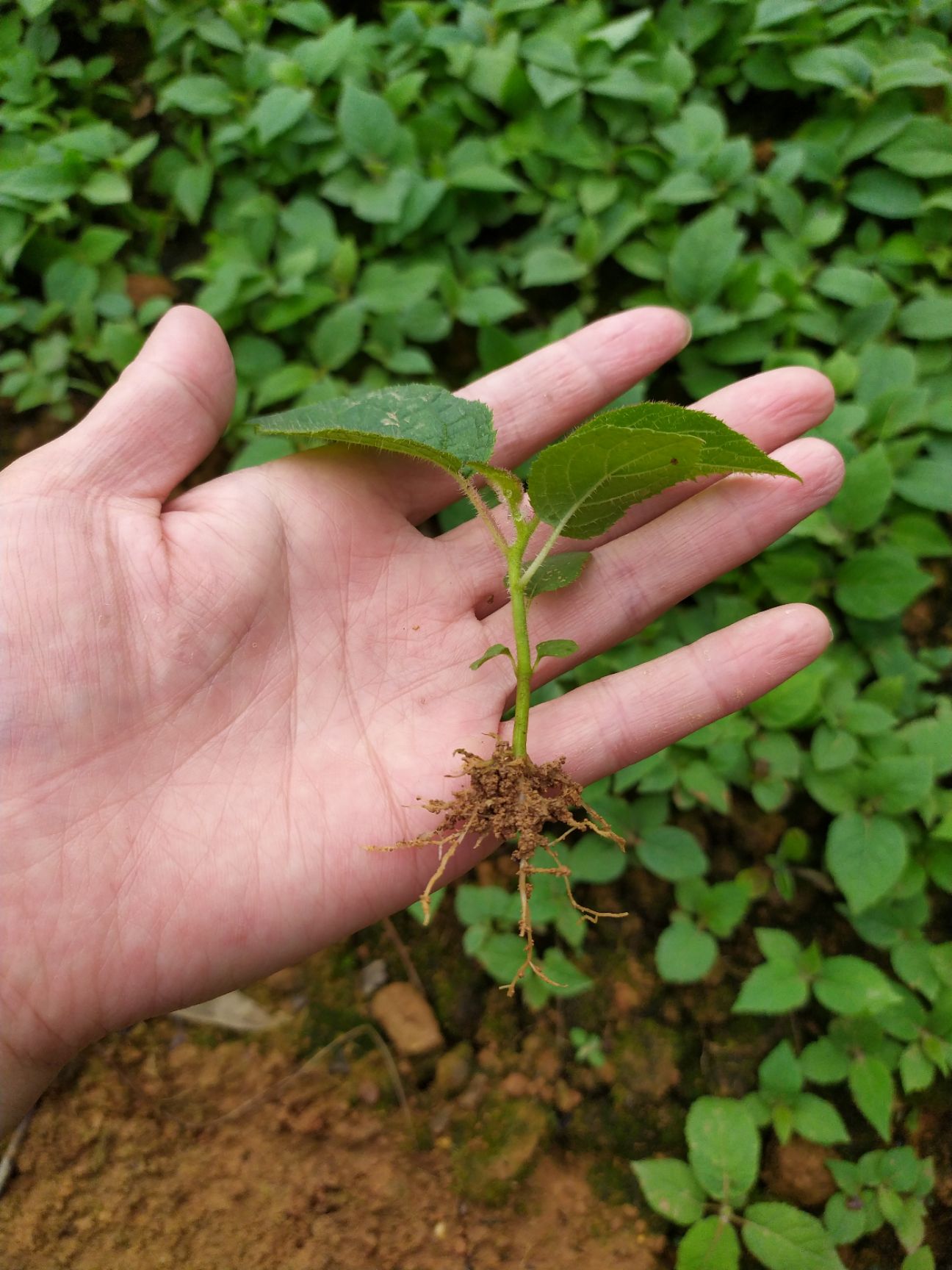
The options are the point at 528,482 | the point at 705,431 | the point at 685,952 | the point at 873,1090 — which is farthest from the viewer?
the point at 685,952

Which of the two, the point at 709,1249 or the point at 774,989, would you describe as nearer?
the point at 709,1249

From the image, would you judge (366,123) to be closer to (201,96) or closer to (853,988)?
(201,96)

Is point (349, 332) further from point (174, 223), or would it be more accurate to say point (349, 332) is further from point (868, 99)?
point (868, 99)

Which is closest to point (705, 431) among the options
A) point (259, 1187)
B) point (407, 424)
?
point (407, 424)

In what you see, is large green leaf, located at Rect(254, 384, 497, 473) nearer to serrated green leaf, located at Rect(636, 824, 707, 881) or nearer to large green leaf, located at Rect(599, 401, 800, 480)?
large green leaf, located at Rect(599, 401, 800, 480)

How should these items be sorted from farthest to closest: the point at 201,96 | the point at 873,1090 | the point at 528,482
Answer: the point at 201,96 → the point at 873,1090 → the point at 528,482

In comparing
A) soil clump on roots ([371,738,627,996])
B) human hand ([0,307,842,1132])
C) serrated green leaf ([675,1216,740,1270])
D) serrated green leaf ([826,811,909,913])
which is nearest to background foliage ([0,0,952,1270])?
serrated green leaf ([826,811,909,913])

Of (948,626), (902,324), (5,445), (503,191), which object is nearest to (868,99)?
(902,324)
